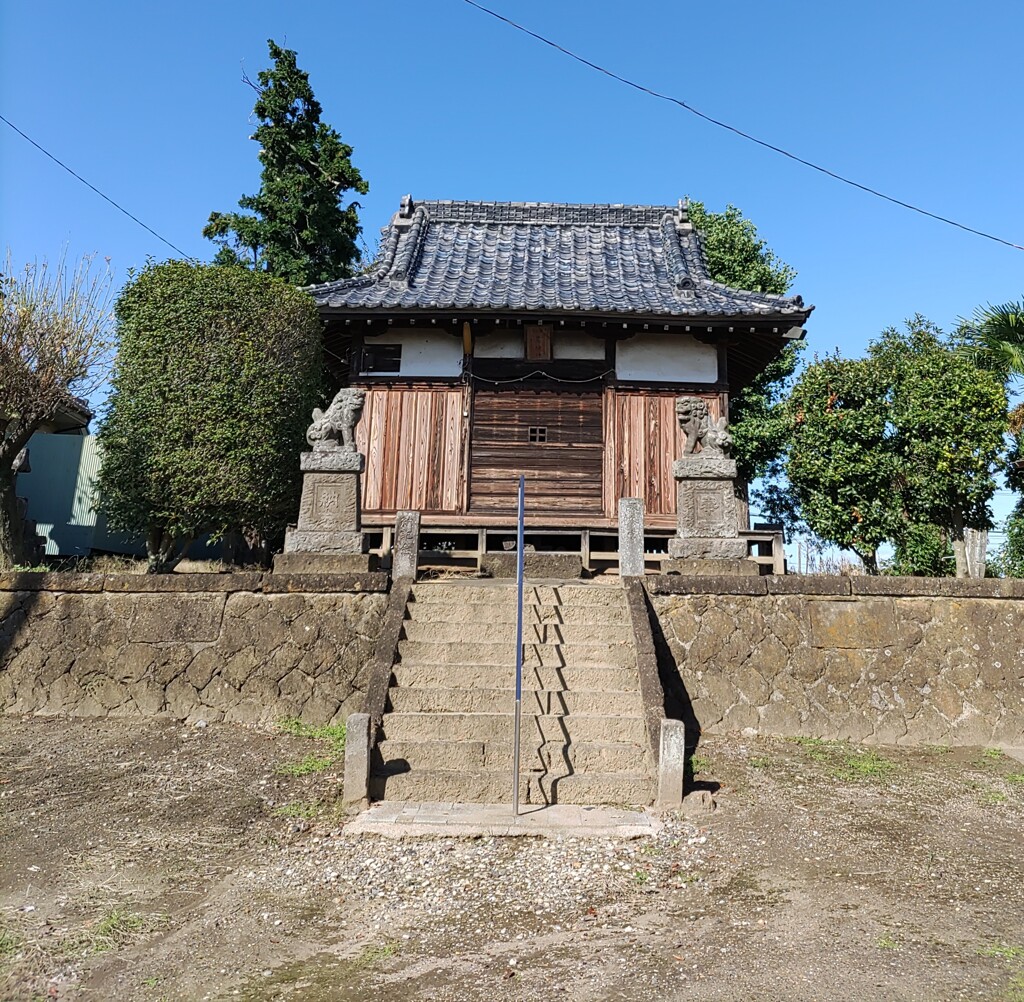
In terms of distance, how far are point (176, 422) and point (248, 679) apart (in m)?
4.25

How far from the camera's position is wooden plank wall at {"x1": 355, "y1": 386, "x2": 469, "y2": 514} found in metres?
12.8

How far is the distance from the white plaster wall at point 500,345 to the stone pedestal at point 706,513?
509 centimetres

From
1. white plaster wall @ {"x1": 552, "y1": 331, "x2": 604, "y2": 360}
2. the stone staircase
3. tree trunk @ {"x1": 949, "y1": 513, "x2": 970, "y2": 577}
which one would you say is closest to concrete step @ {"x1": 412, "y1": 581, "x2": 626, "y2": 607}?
the stone staircase

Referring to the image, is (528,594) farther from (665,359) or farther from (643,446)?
(665,359)

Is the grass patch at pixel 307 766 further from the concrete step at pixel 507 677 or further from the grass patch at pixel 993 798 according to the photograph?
the grass patch at pixel 993 798

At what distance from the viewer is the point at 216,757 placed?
22.2ft

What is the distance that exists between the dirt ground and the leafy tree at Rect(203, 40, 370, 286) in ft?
48.6

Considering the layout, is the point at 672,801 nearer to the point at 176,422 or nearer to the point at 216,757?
the point at 216,757

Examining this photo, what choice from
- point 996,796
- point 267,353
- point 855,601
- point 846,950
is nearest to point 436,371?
point 267,353

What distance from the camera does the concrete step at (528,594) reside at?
26.6ft

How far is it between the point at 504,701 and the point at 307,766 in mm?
1861

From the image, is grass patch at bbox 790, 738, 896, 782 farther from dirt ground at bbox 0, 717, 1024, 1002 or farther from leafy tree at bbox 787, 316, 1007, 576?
leafy tree at bbox 787, 316, 1007, 576

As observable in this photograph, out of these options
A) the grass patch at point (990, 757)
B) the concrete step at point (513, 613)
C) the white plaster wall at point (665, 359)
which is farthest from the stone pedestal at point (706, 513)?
the white plaster wall at point (665, 359)

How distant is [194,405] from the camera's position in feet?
33.7
